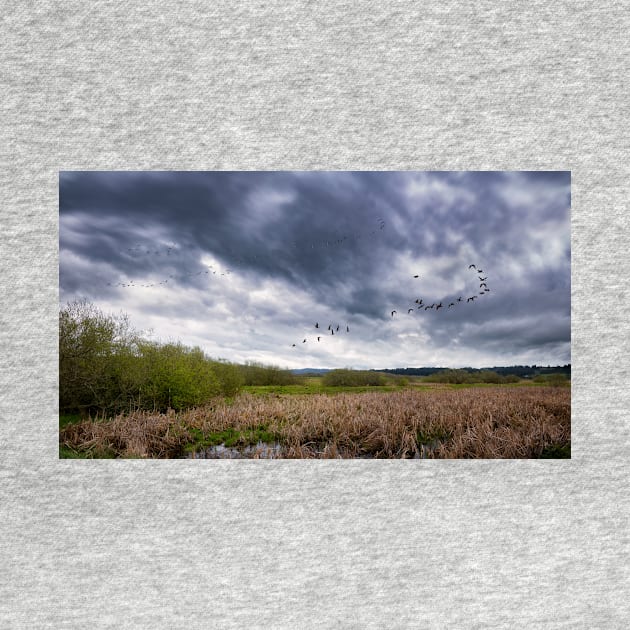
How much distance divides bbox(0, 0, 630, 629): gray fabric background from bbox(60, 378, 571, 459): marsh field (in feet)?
0.28

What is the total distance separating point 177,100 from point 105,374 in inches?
65.4

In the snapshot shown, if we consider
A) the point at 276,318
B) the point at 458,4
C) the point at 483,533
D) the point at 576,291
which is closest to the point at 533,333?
the point at 576,291

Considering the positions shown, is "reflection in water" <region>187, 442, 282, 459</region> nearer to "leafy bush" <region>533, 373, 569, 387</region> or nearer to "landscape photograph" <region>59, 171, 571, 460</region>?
"landscape photograph" <region>59, 171, 571, 460</region>

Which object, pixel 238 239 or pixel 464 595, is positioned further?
pixel 238 239

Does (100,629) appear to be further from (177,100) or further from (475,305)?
(177,100)

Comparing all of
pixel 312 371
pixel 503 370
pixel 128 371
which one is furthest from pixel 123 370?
pixel 503 370

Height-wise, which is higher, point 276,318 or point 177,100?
point 177,100

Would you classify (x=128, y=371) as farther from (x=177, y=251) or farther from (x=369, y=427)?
(x=369, y=427)

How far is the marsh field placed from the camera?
266 centimetres

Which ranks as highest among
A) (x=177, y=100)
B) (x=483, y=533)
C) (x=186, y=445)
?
(x=177, y=100)

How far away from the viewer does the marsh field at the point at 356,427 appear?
105 inches

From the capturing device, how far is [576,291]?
107 inches

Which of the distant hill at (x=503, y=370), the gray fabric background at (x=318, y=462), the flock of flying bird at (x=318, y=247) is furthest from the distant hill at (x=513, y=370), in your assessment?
the flock of flying bird at (x=318, y=247)

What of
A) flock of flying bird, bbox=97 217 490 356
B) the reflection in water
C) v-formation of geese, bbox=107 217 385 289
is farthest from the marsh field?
v-formation of geese, bbox=107 217 385 289
